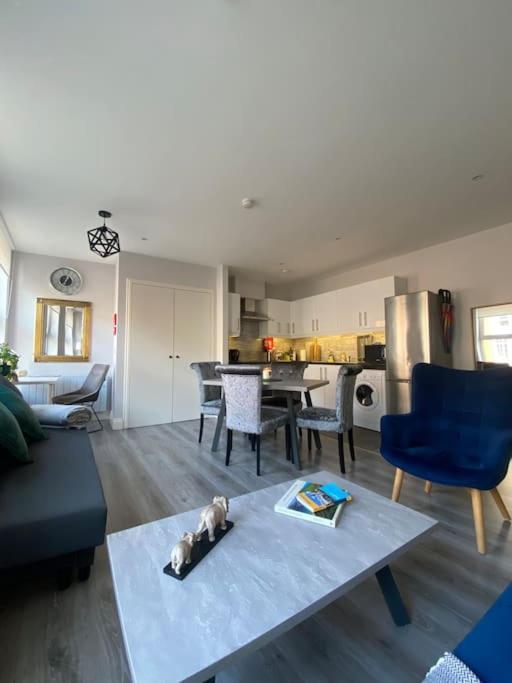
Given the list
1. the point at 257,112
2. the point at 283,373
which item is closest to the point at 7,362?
the point at 283,373

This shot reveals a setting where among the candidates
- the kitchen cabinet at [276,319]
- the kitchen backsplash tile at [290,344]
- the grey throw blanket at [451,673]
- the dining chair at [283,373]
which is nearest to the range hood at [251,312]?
the kitchen cabinet at [276,319]

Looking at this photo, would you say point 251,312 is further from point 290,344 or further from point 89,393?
point 89,393

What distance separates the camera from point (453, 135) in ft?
7.10

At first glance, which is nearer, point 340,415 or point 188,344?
point 340,415

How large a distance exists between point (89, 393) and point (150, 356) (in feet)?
3.17

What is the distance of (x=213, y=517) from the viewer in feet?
3.71

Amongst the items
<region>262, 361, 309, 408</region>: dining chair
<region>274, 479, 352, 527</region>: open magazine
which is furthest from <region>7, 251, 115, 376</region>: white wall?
<region>274, 479, 352, 527</region>: open magazine

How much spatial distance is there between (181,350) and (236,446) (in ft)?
6.52

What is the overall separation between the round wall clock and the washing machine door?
4.77 meters

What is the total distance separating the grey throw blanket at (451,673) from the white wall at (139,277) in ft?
14.5

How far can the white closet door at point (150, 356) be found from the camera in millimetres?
4504

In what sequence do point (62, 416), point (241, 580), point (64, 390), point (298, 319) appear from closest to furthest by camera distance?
point (241, 580) → point (62, 416) → point (64, 390) → point (298, 319)

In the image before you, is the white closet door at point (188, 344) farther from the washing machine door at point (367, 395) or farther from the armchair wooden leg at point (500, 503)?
the armchair wooden leg at point (500, 503)

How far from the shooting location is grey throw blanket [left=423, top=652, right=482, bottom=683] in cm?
61
